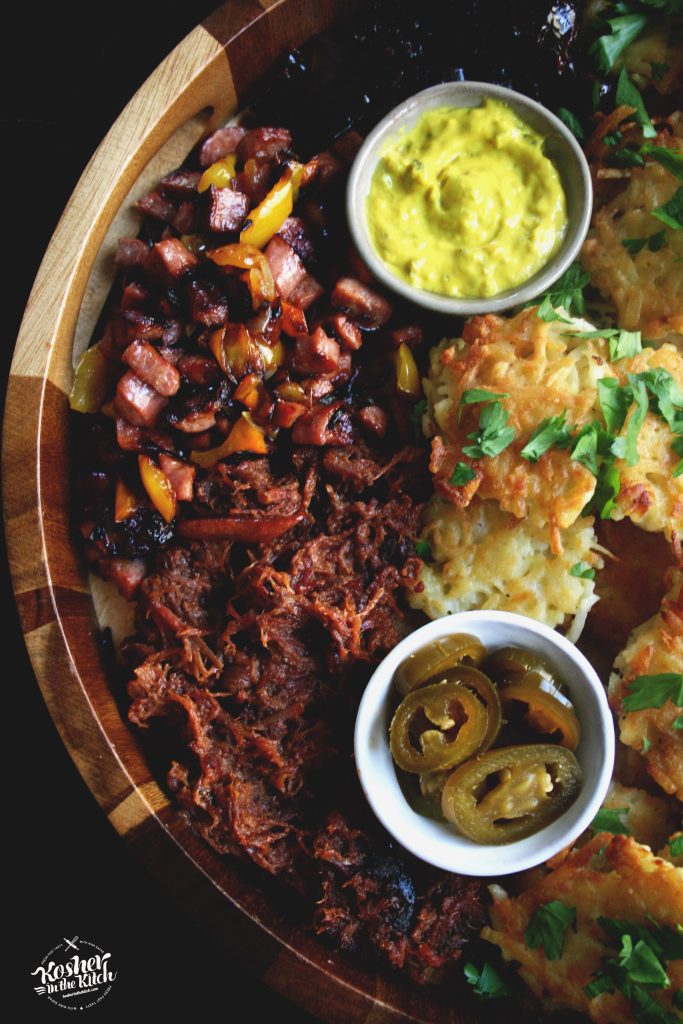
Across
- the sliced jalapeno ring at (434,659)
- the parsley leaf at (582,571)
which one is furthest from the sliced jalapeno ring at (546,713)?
the parsley leaf at (582,571)

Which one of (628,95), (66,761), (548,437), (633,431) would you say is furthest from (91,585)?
(628,95)

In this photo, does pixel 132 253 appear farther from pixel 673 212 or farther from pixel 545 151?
pixel 673 212

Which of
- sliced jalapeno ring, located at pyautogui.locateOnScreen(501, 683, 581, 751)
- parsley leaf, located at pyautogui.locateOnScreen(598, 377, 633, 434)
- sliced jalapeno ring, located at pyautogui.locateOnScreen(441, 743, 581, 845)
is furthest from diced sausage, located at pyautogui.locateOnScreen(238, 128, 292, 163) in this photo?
A: sliced jalapeno ring, located at pyautogui.locateOnScreen(441, 743, 581, 845)

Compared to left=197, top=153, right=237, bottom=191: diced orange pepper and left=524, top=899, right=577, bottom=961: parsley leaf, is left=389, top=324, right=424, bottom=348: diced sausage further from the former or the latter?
left=524, top=899, right=577, bottom=961: parsley leaf

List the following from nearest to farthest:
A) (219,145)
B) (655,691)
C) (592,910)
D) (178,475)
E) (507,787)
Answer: (507,787) < (592,910) < (655,691) < (178,475) < (219,145)

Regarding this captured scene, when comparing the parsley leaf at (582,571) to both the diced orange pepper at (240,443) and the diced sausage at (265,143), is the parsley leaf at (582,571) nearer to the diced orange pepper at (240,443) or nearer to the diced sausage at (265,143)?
the diced orange pepper at (240,443)

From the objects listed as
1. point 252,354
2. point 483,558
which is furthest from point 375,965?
point 252,354

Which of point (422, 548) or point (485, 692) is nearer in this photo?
point (485, 692)
